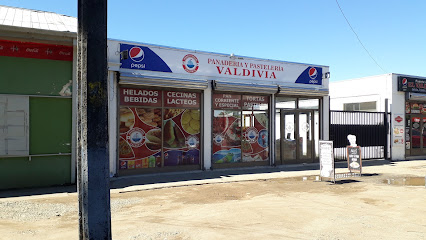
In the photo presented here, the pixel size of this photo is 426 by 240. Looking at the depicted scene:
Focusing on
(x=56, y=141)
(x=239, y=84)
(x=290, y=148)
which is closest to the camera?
(x=56, y=141)

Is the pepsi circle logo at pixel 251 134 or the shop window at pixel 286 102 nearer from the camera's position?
the pepsi circle logo at pixel 251 134

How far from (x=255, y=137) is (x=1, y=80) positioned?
8.99 meters

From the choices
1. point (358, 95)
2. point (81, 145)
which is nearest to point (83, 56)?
point (81, 145)

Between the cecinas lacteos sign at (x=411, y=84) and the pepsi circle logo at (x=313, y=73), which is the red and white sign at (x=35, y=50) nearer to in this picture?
the pepsi circle logo at (x=313, y=73)

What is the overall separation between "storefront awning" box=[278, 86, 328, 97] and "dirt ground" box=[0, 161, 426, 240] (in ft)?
16.7

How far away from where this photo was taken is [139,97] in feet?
37.9

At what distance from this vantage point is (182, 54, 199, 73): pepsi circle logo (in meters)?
12.5

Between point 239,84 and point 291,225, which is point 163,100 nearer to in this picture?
point 239,84

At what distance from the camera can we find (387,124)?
60.3ft

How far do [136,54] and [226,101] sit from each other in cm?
390

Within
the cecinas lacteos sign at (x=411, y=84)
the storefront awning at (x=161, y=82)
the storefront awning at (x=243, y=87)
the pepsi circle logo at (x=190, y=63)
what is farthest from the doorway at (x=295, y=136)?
the cecinas lacteos sign at (x=411, y=84)

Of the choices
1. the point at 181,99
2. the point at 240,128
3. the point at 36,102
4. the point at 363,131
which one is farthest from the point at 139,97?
the point at 363,131

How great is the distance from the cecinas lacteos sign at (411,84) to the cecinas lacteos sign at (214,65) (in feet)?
19.4

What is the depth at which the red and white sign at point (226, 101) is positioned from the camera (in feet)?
43.0
